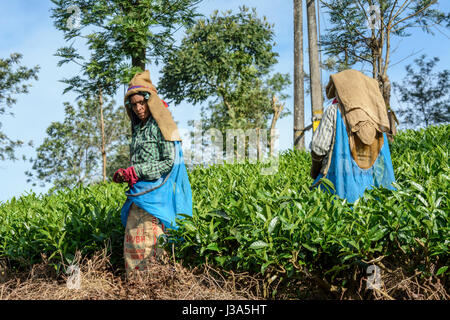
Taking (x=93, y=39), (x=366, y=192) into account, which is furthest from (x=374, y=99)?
(x=93, y=39)

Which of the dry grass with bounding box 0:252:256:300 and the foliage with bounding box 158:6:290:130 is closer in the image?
the dry grass with bounding box 0:252:256:300

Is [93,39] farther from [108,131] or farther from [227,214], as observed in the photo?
[108,131]

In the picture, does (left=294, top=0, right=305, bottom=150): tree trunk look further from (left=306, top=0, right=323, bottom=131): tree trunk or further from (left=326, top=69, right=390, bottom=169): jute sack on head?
(left=326, top=69, right=390, bottom=169): jute sack on head

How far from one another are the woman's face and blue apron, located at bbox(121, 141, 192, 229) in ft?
1.47

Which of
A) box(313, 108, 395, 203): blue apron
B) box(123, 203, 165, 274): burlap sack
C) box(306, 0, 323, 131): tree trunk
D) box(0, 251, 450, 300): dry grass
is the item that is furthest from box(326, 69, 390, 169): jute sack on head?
box(306, 0, 323, 131): tree trunk

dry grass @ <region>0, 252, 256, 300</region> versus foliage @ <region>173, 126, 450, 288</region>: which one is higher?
foliage @ <region>173, 126, 450, 288</region>

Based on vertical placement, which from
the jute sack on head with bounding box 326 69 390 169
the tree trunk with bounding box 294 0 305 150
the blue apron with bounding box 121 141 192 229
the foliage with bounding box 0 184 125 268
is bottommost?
the foliage with bounding box 0 184 125 268

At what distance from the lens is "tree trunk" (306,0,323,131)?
33.9ft

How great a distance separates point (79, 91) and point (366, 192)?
1150 centimetres

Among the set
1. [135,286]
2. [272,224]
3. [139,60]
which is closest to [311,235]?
[272,224]

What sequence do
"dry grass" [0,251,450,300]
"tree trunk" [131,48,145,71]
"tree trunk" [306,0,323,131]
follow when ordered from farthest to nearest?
1. "tree trunk" [131,48,145,71]
2. "tree trunk" [306,0,323,131]
3. "dry grass" [0,251,450,300]

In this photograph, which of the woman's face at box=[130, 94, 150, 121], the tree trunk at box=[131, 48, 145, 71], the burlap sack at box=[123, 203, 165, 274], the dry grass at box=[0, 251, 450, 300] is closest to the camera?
the dry grass at box=[0, 251, 450, 300]

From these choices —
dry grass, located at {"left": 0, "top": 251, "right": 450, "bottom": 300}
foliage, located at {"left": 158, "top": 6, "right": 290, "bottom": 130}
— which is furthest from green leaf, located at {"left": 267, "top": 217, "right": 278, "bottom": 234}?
foliage, located at {"left": 158, "top": 6, "right": 290, "bottom": 130}
